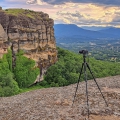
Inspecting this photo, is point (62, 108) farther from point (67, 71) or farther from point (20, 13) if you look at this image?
point (67, 71)

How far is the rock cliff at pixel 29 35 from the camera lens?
172ft

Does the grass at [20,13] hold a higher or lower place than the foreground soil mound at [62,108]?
higher

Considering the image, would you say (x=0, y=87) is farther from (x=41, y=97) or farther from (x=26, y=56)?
(x=41, y=97)

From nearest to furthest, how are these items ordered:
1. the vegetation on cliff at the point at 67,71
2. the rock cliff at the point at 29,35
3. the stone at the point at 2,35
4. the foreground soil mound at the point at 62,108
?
the foreground soil mound at the point at 62,108 → the stone at the point at 2,35 → the rock cliff at the point at 29,35 → the vegetation on cliff at the point at 67,71

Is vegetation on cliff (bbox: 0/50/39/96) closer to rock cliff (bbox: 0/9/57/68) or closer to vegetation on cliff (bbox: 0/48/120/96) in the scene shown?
vegetation on cliff (bbox: 0/48/120/96)

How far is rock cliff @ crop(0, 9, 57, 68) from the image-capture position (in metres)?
52.3

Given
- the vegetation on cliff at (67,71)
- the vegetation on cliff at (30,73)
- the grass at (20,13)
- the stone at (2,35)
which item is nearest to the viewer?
the vegetation on cliff at (30,73)

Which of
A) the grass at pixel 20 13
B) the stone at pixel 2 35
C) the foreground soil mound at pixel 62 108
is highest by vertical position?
the grass at pixel 20 13

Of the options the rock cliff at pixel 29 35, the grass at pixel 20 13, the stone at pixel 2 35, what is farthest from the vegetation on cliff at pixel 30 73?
the grass at pixel 20 13

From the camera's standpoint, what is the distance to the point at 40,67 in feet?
197

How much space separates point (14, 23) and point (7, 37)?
3451 millimetres

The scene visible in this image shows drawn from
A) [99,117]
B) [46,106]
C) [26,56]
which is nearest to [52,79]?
[26,56]

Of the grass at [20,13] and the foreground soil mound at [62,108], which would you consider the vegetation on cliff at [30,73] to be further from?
the foreground soil mound at [62,108]

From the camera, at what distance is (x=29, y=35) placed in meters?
55.8
